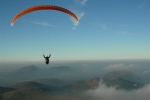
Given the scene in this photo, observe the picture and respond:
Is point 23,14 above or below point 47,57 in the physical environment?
above

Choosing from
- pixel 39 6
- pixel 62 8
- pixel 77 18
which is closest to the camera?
pixel 39 6

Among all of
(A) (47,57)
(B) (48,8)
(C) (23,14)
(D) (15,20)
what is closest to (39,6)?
(B) (48,8)

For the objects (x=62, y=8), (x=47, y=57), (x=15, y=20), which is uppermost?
(x=62, y=8)

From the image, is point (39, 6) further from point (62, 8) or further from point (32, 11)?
point (62, 8)

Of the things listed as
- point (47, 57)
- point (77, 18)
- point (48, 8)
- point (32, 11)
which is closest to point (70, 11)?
point (77, 18)

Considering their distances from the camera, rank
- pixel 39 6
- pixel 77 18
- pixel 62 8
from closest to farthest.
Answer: pixel 39 6, pixel 62 8, pixel 77 18

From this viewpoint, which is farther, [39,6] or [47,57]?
[47,57]

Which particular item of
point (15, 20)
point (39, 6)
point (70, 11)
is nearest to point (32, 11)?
point (39, 6)

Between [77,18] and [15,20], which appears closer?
[15,20]

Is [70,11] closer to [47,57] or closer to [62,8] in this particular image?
[62,8]
